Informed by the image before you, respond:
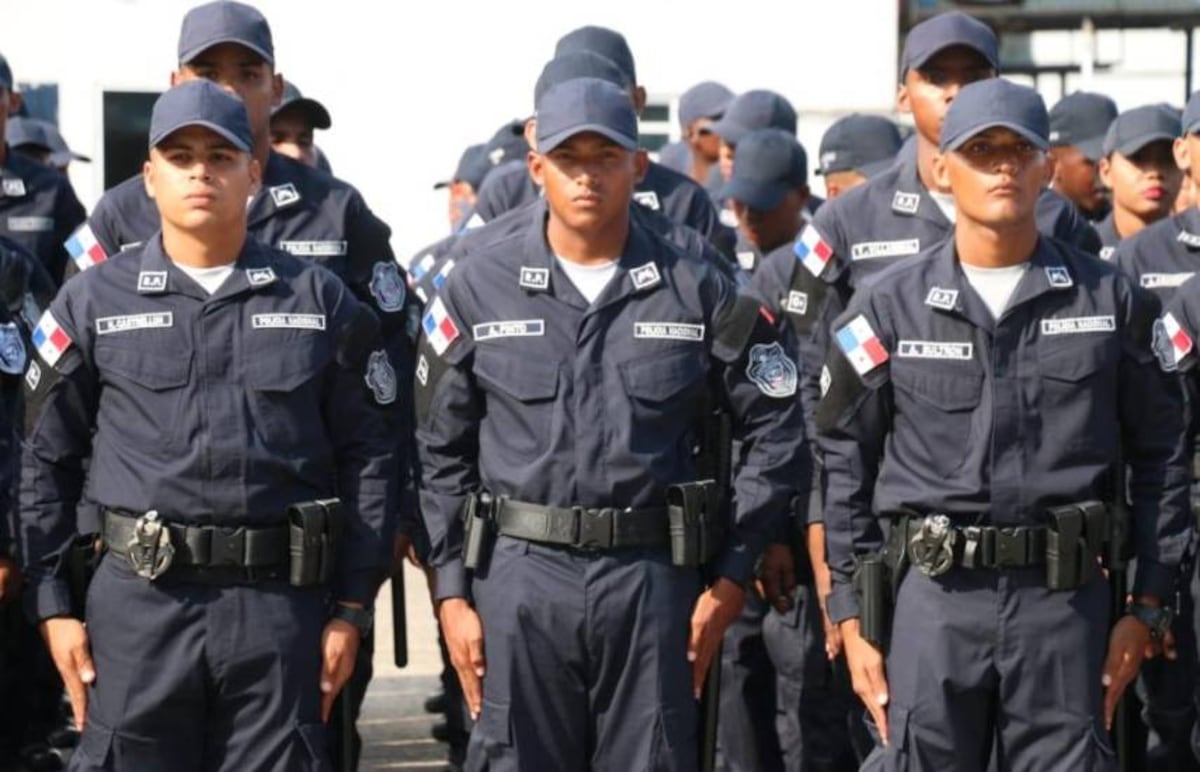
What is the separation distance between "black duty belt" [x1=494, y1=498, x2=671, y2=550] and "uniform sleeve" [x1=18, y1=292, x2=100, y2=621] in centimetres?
112

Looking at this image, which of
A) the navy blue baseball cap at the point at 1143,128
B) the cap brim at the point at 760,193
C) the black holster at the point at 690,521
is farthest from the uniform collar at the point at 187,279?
the navy blue baseball cap at the point at 1143,128

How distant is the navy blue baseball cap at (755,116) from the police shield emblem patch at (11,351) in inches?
184

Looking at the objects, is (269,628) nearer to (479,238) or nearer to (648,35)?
(479,238)

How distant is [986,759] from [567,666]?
3.48 feet

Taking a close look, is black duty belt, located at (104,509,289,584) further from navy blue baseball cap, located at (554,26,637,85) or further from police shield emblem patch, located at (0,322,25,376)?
navy blue baseball cap, located at (554,26,637,85)

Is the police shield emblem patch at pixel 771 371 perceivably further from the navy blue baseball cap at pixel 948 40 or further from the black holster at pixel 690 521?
the navy blue baseball cap at pixel 948 40

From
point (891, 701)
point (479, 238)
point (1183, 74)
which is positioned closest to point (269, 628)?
point (891, 701)

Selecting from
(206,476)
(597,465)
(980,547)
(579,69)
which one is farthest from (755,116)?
(206,476)

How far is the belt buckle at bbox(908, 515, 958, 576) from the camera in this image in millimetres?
Answer: 6188

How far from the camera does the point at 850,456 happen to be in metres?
6.48

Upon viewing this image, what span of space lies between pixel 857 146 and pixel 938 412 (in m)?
4.42

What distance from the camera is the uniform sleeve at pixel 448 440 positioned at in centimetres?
660

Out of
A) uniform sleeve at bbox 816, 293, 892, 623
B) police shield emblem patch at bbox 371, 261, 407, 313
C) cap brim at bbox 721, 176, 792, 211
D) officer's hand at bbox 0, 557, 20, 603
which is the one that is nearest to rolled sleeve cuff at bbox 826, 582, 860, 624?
uniform sleeve at bbox 816, 293, 892, 623

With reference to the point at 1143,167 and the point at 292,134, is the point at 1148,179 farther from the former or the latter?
the point at 292,134
